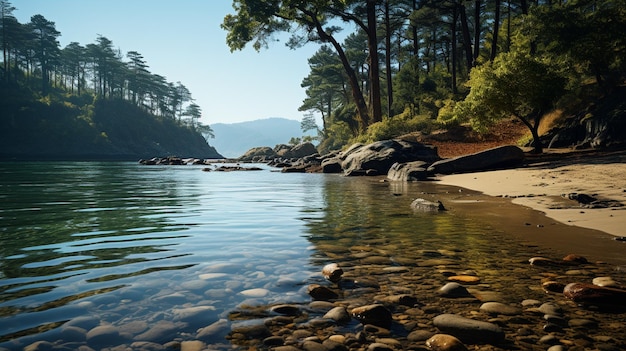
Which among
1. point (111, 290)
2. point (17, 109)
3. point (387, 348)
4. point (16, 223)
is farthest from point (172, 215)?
point (17, 109)

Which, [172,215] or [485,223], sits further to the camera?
[172,215]

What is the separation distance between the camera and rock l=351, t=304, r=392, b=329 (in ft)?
7.89

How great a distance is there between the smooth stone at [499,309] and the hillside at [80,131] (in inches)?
2259

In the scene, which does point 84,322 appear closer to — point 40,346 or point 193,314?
point 40,346

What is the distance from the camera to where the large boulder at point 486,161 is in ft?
49.8

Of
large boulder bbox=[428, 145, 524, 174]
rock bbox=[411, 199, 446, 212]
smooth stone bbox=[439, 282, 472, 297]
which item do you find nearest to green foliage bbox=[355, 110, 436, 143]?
large boulder bbox=[428, 145, 524, 174]

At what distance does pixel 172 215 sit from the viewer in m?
7.21

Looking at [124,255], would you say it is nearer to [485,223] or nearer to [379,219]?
[379,219]

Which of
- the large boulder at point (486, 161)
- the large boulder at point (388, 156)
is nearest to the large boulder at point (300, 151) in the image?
the large boulder at point (388, 156)

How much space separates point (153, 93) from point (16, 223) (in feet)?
364

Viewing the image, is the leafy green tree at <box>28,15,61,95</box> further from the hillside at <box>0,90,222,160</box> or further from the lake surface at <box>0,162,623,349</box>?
the lake surface at <box>0,162,623,349</box>

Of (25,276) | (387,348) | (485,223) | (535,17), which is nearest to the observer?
(387,348)

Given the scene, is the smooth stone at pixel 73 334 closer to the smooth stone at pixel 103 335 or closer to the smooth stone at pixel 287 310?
the smooth stone at pixel 103 335

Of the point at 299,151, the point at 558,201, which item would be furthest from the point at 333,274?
the point at 299,151
